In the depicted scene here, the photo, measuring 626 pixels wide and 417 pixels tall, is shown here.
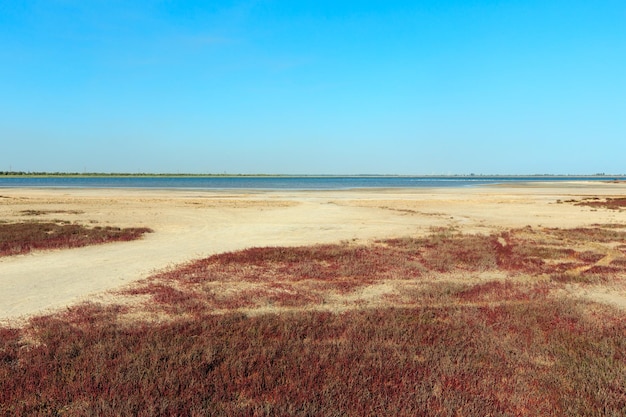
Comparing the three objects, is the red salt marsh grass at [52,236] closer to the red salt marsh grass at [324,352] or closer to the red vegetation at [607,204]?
the red salt marsh grass at [324,352]

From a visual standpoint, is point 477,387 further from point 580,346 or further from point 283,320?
point 283,320

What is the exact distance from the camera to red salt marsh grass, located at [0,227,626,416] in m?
6.32

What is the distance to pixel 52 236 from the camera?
23969 millimetres

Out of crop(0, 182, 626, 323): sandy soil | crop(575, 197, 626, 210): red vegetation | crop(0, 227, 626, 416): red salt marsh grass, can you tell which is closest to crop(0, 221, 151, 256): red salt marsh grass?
crop(0, 182, 626, 323): sandy soil

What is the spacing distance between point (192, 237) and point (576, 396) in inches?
876

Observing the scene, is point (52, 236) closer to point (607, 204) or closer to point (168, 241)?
point (168, 241)

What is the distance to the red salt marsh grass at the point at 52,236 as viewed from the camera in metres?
20.8

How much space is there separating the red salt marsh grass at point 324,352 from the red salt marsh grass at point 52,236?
9929mm

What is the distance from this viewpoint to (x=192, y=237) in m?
25.8

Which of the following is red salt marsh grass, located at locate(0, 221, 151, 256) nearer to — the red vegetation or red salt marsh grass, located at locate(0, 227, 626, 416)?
red salt marsh grass, located at locate(0, 227, 626, 416)

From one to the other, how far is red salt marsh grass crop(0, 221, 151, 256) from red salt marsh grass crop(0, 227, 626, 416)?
9.93 meters

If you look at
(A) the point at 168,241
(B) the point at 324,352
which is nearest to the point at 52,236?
(A) the point at 168,241

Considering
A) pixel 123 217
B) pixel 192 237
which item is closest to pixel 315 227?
pixel 192 237

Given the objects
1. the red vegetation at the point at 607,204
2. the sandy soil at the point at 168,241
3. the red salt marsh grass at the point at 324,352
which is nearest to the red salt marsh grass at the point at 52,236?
the sandy soil at the point at 168,241
